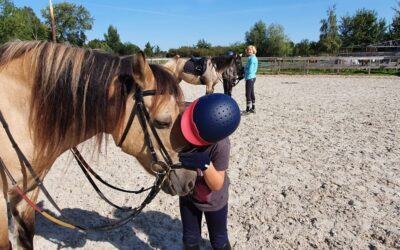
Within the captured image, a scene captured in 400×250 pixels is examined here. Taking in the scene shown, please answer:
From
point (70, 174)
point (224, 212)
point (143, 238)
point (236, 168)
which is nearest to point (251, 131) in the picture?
point (236, 168)

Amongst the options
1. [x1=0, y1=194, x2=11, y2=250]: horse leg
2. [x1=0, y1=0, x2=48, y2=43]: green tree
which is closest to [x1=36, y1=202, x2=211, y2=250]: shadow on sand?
[x1=0, y1=194, x2=11, y2=250]: horse leg

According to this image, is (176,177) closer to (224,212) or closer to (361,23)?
(224,212)

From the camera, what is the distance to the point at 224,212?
6.40ft

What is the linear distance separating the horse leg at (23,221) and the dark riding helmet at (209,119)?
1.29 metres

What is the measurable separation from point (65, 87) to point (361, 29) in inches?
1815

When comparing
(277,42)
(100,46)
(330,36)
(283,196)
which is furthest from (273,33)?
(283,196)

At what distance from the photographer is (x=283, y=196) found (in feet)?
11.0

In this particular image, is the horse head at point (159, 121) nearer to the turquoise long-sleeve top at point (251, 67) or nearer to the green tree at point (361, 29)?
the turquoise long-sleeve top at point (251, 67)

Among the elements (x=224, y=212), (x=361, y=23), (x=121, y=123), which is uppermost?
(x=361, y=23)

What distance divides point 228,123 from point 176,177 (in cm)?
44

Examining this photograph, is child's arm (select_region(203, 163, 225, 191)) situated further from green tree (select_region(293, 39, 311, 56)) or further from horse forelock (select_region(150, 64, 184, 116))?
green tree (select_region(293, 39, 311, 56))

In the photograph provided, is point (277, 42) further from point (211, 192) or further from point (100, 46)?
point (211, 192)

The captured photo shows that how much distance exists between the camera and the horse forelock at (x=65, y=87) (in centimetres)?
161

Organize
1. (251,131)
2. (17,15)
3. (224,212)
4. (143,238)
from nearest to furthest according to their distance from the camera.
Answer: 1. (224,212)
2. (143,238)
3. (251,131)
4. (17,15)
